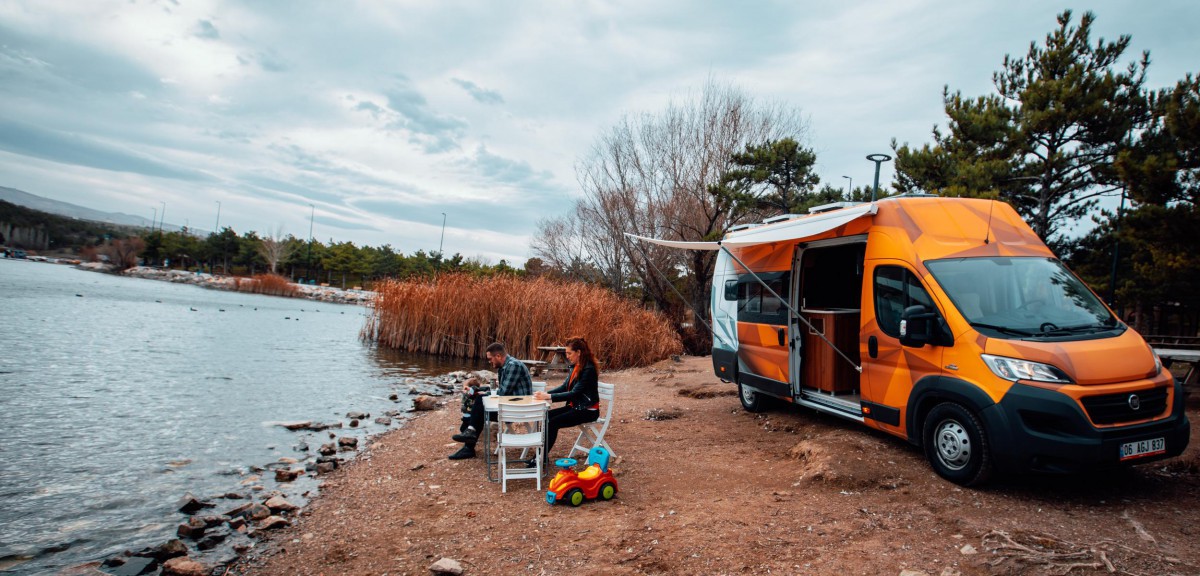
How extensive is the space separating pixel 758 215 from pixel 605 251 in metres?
7.37

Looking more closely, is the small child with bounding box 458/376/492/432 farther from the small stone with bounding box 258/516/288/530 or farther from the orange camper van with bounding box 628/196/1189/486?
the orange camper van with bounding box 628/196/1189/486

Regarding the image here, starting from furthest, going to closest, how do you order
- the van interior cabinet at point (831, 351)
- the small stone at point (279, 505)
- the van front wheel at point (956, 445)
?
the van interior cabinet at point (831, 351), the small stone at point (279, 505), the van front wheel at point (956, 445)

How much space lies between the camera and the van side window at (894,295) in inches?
227

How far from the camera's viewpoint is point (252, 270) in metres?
72.5

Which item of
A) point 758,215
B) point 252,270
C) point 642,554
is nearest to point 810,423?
point 642,554

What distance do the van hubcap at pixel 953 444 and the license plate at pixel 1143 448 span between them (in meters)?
1.01

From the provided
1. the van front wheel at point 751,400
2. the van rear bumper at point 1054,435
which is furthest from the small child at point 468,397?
the van rear bumper at point 1054,435

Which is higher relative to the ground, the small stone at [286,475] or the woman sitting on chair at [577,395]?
the woman sitting on chair at [577,395]

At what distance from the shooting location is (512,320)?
60.2 ft

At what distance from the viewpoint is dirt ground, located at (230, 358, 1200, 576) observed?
404 centimetres

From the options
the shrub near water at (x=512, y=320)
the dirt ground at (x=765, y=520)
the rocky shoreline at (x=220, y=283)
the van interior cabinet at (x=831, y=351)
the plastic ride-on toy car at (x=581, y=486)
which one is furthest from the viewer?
the rocky shoreline at (x=220, y=283)

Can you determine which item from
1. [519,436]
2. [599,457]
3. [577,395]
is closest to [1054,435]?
[599,457]

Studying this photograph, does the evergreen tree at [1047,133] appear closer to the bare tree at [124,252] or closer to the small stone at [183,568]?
the small stone at [183,568]

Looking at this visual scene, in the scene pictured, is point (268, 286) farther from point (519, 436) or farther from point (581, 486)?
point (581, 486)
